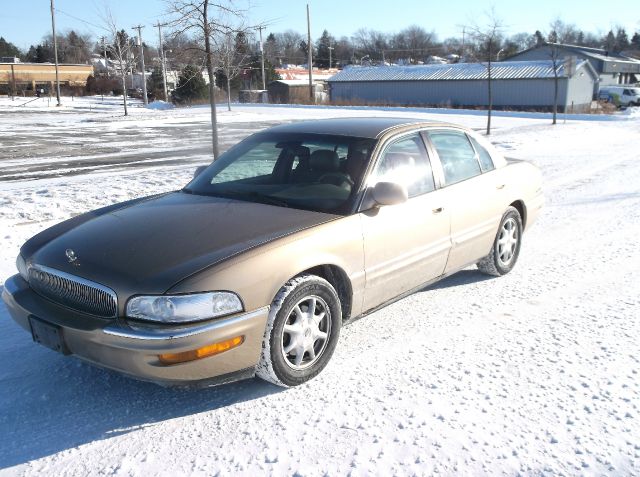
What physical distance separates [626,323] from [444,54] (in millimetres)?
126519

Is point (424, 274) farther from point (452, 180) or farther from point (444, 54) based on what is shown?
point (444, 54)

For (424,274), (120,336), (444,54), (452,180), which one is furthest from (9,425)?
(444,54)

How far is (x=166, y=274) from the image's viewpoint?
9.80 feet

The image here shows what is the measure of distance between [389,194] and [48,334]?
2159mm

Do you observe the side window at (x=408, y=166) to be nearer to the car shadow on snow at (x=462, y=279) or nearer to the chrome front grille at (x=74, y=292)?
the car shadow on snow at (x=462, y=279)

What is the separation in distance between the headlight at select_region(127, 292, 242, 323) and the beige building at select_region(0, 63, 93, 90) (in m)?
76.9

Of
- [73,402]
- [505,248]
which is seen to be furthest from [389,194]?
[73,402]

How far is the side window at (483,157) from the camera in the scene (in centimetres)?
517

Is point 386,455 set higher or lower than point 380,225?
lower

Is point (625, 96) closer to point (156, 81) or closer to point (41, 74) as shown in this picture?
point (156, 81)

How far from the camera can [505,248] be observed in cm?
543

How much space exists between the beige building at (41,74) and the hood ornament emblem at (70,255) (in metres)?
76.2

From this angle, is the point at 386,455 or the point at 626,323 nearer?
the point at 386,455

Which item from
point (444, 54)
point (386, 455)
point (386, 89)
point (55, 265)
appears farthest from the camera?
point (444, 54)
